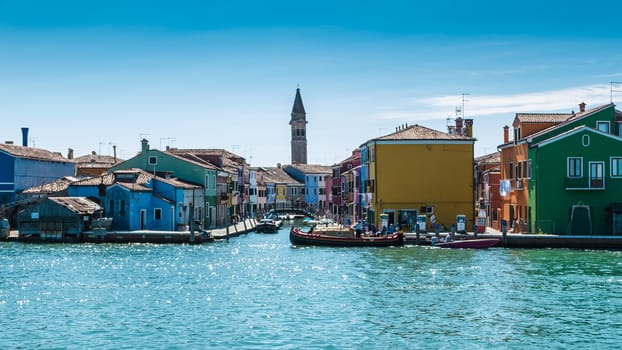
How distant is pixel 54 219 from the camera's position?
54875mm

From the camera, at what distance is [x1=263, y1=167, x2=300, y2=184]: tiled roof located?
12605 centimetres

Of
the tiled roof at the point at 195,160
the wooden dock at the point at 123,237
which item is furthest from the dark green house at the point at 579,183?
the tiled roof at the point at 195,160

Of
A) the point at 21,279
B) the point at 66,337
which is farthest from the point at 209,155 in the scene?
the point at 66,337

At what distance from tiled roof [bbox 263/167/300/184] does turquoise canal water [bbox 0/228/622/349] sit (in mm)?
78227

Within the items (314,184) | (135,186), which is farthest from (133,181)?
(314,184)

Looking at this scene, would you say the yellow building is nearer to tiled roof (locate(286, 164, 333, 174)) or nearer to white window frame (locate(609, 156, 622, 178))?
white window frame (locate(609, 156, 622, 178))

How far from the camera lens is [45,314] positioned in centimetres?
2725

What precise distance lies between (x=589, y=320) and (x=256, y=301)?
1135 centimetres

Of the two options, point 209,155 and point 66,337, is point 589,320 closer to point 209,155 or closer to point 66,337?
point 66,337

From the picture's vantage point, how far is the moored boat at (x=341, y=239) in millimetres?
51688

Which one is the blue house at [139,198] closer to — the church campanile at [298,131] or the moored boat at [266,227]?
the moored boat at [266,227]

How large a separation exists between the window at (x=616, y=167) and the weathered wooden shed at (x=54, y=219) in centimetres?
3364

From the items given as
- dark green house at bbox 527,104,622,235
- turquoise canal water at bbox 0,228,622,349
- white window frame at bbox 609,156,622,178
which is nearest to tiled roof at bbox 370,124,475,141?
dark green house at bbox 527,104,622,235

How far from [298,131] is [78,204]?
10192 cm
